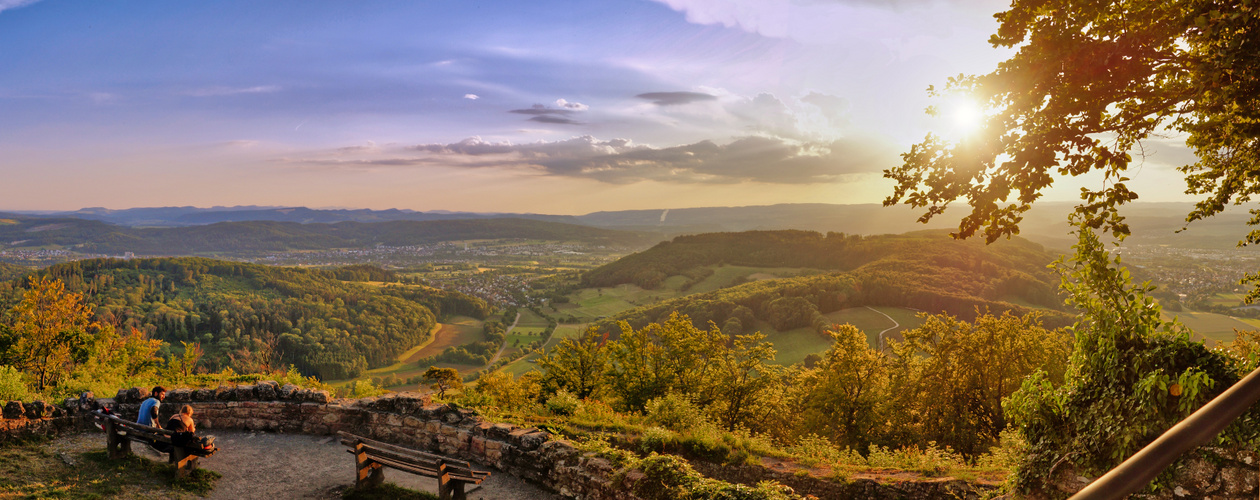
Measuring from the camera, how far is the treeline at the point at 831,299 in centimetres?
9000

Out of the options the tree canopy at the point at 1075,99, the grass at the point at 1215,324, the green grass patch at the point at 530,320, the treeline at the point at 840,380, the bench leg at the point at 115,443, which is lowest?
the green grass patch at the point at 530,320

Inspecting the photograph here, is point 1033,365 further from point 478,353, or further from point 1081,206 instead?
point 478,353

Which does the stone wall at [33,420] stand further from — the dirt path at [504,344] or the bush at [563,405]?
the dirt path at [504,344]

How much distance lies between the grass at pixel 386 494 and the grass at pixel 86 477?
8.81 ft

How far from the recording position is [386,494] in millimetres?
10641

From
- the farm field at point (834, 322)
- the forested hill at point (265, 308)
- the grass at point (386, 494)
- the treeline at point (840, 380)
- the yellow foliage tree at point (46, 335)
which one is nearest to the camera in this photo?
the grass at point (386, 494)

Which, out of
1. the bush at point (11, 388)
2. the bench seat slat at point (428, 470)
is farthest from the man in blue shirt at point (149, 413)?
the bush at point (11, 388)

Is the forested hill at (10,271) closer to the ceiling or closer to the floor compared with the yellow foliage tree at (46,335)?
closer to the floor

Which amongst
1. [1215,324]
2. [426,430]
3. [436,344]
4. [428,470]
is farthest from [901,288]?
[428,470]

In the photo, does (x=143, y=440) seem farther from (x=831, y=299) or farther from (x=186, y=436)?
(x=831, y=299)

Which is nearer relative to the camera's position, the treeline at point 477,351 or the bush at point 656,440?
the bush at point 656,440

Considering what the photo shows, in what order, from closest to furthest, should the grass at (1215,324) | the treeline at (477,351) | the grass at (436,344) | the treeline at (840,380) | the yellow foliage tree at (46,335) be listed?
the yellow foliage tree at (46,335), the treeline at (840,380), the grass at (1215,324), the grass at (436,344), the treeline at (477,351)

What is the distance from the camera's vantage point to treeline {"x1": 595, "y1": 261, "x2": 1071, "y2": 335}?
295ft

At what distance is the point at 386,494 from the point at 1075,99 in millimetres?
12430
